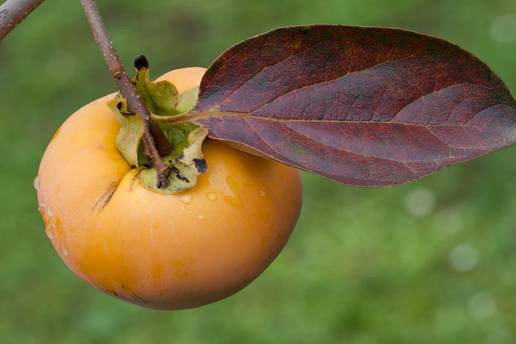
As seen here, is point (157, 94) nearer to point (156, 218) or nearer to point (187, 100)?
point (187, 100)

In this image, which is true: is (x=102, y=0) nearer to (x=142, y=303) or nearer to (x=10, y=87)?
(x=10, y=87)

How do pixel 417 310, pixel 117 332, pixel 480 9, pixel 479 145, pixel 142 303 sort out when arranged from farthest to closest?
pixel 480 9 → pixel 117 332 → pixel 417 310 → pixel 142 303 → pixel 479 145

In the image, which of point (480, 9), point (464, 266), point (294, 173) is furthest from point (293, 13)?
point (294, 173)

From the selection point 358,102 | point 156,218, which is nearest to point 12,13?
point 156,218

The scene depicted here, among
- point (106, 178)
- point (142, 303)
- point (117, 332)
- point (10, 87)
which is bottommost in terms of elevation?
point (117, 332)

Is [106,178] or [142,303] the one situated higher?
[106,178]

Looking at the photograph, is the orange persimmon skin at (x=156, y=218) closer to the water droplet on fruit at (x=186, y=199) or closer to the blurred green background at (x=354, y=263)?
the water droplet on fruit at (x=186, y=199)

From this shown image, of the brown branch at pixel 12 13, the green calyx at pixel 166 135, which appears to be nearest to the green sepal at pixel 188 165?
the green calyx at pixel 166 135

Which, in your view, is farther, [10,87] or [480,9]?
[10,87]
